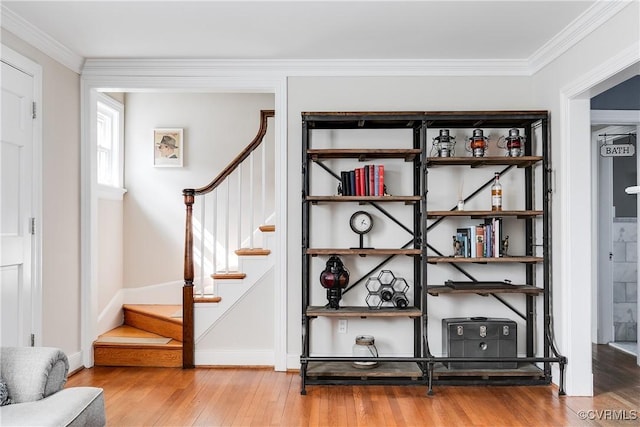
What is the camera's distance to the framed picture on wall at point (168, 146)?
5668 mm

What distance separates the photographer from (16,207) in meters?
3.72

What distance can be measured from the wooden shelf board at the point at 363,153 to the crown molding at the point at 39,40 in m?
2.01

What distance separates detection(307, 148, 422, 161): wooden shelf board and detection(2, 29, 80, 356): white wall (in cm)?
190

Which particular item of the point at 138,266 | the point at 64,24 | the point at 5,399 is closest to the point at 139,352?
the point at 138,266

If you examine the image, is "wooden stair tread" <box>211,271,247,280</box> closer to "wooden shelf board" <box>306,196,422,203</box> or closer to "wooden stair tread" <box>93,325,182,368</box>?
"wooden stair tread" <box>93,325,182,368</box>

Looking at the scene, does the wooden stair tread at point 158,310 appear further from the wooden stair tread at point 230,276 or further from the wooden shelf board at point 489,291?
the wooden shelf board at point 489,291

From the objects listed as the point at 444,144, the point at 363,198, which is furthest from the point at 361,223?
the point at 444,144

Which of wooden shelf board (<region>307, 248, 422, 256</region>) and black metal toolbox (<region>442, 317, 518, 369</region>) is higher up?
wooden shelf board (<region>307, 248, 422, 256</region>)

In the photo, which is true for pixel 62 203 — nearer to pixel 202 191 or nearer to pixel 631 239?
pixel 202 191

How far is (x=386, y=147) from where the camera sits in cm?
454

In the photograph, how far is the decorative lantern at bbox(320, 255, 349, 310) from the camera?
426 centimetres

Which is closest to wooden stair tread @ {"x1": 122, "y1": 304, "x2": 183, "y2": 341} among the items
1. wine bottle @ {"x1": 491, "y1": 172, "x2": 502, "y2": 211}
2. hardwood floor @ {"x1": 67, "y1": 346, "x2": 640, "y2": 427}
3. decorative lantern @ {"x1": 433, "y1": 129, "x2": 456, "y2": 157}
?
hardwood floor @ {"x1": 67, "y1": 346, "x2": 640, "y2": 427}

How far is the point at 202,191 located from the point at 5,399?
255 cm

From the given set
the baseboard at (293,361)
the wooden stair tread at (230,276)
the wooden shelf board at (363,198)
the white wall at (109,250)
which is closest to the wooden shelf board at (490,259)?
the wooden shelf board at (363,198)
